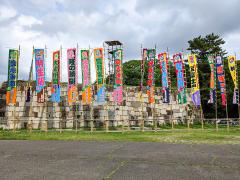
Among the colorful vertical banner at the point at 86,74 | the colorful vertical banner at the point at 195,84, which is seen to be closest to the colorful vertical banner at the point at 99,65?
the colorful vertical banner at the point at 86,74

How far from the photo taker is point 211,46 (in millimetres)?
41094

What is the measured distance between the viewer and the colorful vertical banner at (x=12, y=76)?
21.5m

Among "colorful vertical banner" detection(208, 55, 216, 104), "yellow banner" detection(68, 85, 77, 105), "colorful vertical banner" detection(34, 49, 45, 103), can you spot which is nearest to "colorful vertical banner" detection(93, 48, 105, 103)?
"yellow banner" detection(68, 85, 77, 105)

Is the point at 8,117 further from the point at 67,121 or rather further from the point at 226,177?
the point at 226,177

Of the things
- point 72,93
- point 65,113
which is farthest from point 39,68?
point 65,113

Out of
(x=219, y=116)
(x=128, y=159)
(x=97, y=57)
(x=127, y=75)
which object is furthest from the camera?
(x=127, y=75)

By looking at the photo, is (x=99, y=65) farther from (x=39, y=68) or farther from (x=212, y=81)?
(x=212, y=81)

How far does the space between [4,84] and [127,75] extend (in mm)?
24683

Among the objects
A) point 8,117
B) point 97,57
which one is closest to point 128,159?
point 97,57

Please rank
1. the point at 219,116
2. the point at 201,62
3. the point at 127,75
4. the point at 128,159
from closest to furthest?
1. the point at 128,159
2. the point at 219,116
3. the point at 201,62
4. the point at 127,75

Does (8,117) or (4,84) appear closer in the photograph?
(8,117)

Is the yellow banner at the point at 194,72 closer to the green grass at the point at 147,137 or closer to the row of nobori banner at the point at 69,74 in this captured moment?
the row of nobori banner at the point at 69,74

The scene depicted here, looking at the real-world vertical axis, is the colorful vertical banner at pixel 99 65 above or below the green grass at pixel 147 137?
above

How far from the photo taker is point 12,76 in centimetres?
2148
